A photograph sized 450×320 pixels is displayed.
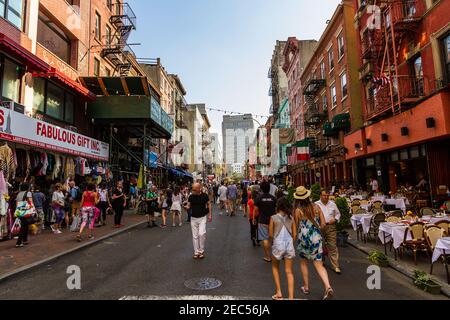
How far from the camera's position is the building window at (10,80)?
39.1 ft

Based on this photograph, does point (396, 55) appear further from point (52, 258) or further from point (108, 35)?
point (108, 35)

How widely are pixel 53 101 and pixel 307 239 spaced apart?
1546cm

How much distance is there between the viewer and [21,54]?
1139cm

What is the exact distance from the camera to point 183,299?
502cm

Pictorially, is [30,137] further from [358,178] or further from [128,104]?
[358,178]

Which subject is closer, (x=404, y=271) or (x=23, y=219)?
(x=404, y=271)

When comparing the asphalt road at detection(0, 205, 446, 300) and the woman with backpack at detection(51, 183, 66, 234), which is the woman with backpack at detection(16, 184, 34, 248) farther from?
the woman with backpack at detection(51, 183, 66, 234)

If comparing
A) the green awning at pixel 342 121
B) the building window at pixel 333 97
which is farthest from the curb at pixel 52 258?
the building window at pixel 333 97

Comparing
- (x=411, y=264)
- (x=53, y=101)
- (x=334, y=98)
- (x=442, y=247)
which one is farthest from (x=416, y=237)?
(x=334, y=98)

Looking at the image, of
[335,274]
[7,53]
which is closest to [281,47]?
[7,53]

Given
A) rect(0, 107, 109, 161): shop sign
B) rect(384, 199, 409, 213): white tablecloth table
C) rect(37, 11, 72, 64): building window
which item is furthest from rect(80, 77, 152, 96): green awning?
rect(384, 199, 409, 213): white tablecloth table

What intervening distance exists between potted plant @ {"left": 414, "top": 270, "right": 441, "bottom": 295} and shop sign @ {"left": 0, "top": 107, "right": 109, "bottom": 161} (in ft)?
39.5

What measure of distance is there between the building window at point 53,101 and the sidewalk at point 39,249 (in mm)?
6258
